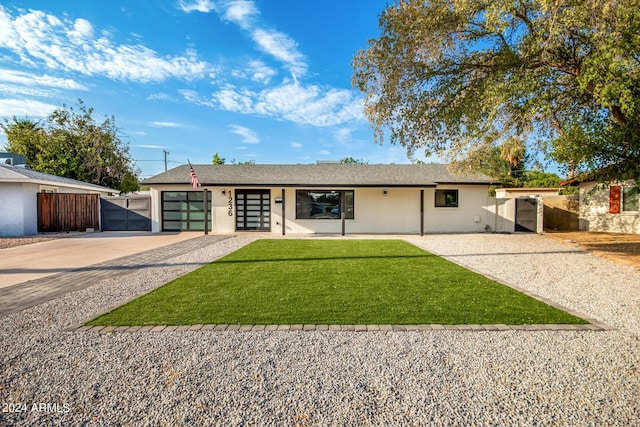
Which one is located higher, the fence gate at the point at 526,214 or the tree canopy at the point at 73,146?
the tree canopy at the point at 73,146

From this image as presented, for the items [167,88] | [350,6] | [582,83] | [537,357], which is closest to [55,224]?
[167,88]

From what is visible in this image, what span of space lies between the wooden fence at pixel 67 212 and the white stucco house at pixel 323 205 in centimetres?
320

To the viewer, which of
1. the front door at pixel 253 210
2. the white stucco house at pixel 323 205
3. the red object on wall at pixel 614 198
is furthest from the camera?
the front door at pixel 253 210

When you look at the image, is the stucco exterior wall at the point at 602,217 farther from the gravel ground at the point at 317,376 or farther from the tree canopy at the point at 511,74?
the gravel ground at the point at 317,376

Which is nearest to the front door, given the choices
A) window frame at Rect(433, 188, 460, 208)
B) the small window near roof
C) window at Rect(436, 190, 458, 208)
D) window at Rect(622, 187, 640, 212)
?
window frame at Rect(433, 188, 460, 208)

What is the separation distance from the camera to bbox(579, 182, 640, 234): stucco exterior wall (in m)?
13.9

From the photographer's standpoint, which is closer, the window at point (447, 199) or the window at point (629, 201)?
the window at point (629, 201)

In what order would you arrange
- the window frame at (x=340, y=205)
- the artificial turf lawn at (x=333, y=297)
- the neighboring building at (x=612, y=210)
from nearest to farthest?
1. the artificial turf lawn at (x=333, y=297)
2. the neighboring building at (x=612, y=210)
3. the window frame at (x=340, y=205)

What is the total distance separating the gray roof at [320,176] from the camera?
575 inches

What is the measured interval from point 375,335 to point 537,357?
158 centimetres

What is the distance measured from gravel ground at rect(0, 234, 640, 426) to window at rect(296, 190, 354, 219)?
37.9 ft

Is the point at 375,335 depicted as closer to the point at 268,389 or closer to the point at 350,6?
the point at 268,389

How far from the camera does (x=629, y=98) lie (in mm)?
5680

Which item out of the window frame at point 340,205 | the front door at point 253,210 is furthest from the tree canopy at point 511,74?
the front door at point 253,210
